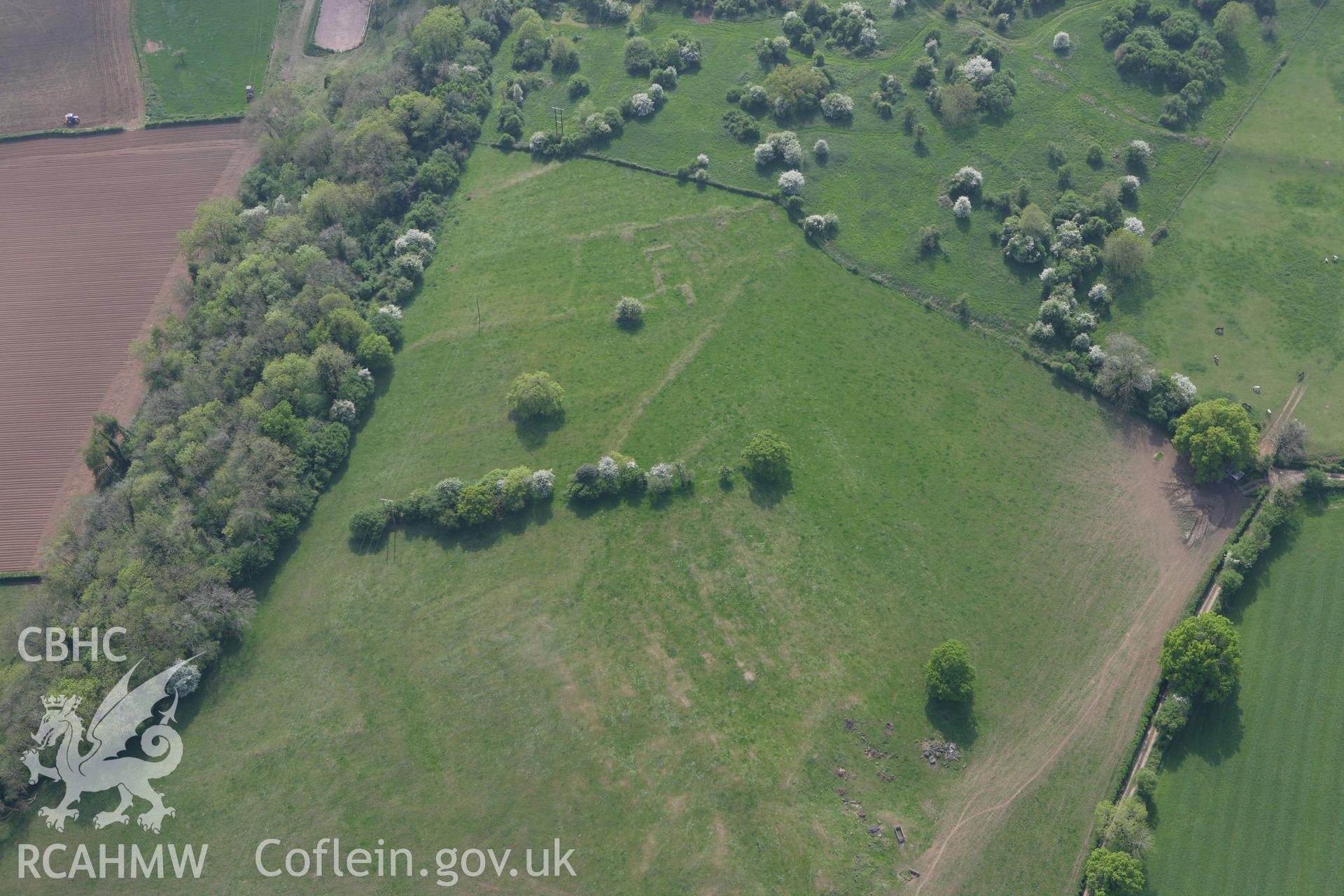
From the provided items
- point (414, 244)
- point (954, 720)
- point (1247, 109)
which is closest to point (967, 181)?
point (1247, 109)

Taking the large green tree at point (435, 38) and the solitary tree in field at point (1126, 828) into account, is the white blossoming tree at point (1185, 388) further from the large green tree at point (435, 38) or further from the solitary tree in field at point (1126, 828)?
the large green tree at point (435, 38)

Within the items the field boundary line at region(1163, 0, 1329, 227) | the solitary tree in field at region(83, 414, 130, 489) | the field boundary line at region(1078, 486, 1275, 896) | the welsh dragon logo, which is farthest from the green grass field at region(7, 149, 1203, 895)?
the field boundary line at region(1163, 0, 1329, 227)

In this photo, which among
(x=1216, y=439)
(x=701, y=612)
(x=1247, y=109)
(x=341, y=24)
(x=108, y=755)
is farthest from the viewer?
(x=341, y=24)

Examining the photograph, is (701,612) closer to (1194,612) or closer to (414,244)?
(1194,612)

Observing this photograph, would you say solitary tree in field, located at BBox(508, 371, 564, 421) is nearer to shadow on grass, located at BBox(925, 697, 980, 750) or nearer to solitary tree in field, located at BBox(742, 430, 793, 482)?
solitary tree in field, located at BBox(742, 430, 793, 482)

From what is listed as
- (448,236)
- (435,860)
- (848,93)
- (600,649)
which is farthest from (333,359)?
(848,93)

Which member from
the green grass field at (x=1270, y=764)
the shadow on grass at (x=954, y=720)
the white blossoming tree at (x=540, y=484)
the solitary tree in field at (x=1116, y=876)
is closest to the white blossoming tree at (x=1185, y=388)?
the green grass field at (x=1270, y=764)

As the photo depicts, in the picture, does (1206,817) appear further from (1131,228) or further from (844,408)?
(1131,228)
